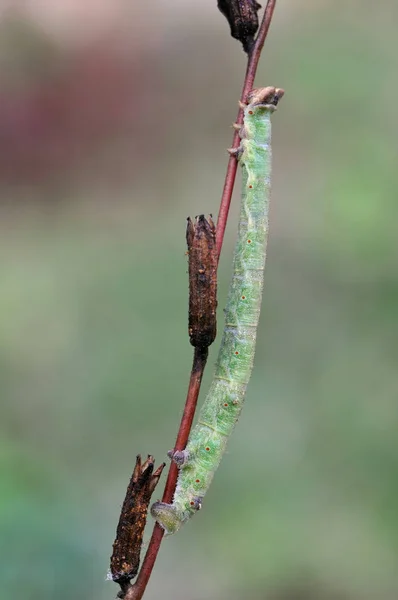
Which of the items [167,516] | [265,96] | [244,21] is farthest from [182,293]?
[244,21]

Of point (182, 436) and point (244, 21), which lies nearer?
point (182, 436)

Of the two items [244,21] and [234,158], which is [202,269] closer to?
[234,158]

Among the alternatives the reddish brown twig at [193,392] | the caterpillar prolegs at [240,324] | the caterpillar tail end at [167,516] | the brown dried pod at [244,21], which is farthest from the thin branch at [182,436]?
the brown dried pod at [244,21]

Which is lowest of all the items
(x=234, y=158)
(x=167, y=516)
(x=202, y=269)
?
(x=167, y=516)

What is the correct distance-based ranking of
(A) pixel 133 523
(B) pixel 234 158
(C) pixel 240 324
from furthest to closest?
(C) pixel 240 324
(B) pixel 234 158
(A) pixel 133 523

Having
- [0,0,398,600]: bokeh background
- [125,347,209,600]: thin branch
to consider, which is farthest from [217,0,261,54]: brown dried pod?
[0,0,398,600]: bokeh background

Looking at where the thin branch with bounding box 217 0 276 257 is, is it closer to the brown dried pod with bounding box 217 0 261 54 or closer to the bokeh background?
the brown dried pod with bounding box 217 0 261 54

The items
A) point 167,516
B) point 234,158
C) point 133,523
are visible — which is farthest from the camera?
point 167,516
